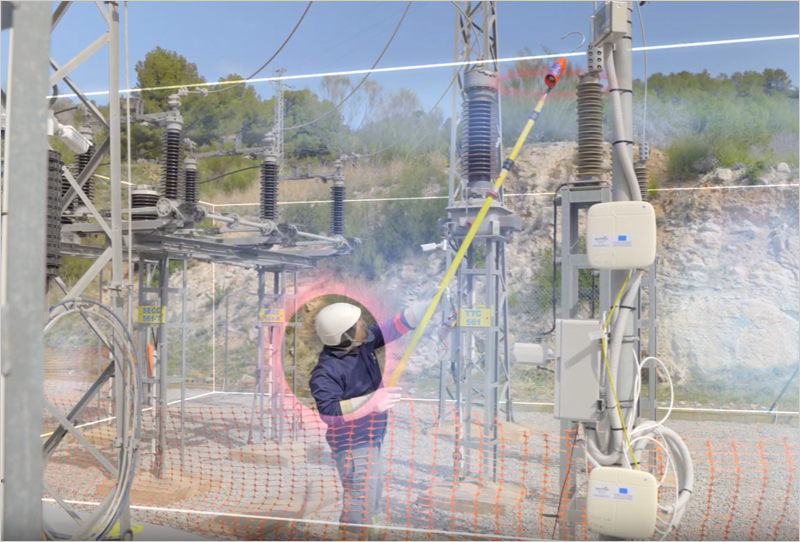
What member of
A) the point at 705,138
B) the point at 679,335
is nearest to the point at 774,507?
the point at 679,335

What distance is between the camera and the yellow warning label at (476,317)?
7.07 metres

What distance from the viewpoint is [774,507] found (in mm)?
7066

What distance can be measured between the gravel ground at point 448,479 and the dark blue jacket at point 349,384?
1520 millimetres

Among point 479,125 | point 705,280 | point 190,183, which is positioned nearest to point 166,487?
point 190,183

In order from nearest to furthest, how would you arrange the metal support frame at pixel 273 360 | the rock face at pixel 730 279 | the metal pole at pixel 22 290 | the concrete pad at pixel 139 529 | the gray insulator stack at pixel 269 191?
1. the metal pole at pixel 22 290
2. the concrete pad at pixel 139 529
3. the metal support frame at pixel 273 360
4. the gray insulator stack at pixel 269 191
5. the rock face at pixel 730 279

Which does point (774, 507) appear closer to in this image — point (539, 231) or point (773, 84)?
point (539, 231)

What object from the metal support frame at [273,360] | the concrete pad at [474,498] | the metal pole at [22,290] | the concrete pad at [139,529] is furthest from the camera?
the metal support frame at [273,360]

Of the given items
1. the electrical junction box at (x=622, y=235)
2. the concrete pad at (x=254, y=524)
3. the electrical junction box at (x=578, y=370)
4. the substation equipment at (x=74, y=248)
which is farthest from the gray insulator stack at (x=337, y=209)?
the electrical junction box at (x=622, y=235)

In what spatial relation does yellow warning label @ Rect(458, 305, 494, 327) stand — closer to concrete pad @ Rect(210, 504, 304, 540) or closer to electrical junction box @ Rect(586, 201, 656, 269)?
concrete pad @ Rect(210, 504, 304, 540)

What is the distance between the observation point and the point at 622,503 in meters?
3.31

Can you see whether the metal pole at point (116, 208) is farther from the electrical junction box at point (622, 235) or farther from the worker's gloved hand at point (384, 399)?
the electrical junction box at point (622, 235)

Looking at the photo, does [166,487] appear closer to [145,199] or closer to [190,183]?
[145,199]

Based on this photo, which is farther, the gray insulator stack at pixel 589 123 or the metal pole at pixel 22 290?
the gray insulator stack at pixel 589 123

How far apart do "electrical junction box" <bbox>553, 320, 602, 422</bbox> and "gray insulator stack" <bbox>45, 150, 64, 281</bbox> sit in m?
2.96
